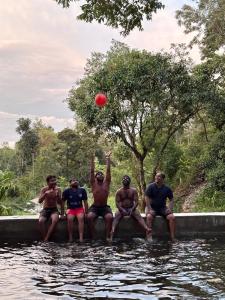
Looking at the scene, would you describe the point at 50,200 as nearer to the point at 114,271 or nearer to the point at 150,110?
the point at 114,271

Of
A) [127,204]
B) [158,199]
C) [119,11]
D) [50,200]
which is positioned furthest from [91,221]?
[119,11]

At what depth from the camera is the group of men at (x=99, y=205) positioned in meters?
10.2

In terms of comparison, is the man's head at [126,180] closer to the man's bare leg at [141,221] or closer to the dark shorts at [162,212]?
the man's bare leg at [141,221]

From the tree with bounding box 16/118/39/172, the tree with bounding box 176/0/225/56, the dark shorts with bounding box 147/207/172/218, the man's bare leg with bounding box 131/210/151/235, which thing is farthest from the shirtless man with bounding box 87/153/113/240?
the tree with bounding box 16/118/39/172

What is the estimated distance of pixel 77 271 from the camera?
722 centimetres

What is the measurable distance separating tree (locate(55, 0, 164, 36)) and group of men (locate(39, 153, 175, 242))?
3465 mm

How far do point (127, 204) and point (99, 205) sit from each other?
623 mm

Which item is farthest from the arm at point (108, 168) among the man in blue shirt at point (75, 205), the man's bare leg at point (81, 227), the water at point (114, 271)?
the water at point (114, 271)

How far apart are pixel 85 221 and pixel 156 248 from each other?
189 cm

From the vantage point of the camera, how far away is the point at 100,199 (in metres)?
10.5

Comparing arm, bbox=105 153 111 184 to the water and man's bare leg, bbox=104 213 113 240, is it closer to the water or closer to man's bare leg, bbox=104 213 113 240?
man's bare leg, bbox=104 213 113 240

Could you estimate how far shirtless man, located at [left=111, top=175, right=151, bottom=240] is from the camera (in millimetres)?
10336

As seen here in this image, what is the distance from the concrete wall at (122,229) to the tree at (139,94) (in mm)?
6646

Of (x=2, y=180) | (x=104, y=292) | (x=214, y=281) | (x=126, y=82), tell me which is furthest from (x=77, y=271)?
(x=126, y=82)
